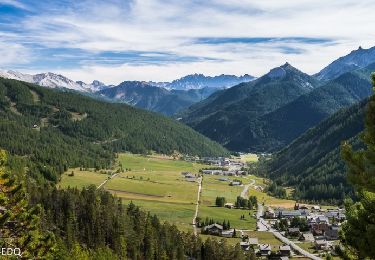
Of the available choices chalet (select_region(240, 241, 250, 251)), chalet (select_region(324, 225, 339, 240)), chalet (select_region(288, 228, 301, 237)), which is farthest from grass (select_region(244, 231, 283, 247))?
chalet (select_region(324, 225, 339, 240))

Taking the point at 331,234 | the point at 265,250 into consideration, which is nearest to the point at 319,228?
the point at 331,234

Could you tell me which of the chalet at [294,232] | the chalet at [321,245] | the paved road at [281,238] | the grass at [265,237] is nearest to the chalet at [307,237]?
the chalet at [294,232]

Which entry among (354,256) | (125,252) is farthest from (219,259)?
(354,256)

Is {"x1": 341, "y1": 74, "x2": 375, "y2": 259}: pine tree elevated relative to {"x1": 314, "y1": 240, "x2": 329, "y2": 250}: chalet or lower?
elevated

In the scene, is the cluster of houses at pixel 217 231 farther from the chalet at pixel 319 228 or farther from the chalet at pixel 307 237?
the chalet at pixel 319 228

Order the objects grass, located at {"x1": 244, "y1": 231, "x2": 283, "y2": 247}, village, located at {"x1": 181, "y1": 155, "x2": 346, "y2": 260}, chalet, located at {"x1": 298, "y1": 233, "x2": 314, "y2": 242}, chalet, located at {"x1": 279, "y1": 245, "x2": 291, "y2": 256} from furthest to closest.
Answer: chalet, located at {"x1": 298, "y1": 233, "x2": 314, "y2": 242}
grass, located at {"x1": 244, "y1": 231, "x2": 283, "y2": 247}
village, located at {"x1": 181, "y1": 155, "x2": 346, "y2": 260}
chalet, located at {"x1": 279, "y1": 245, "x2": 291, "y2": 256}

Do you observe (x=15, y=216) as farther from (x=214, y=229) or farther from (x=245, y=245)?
(x=214, y=229)

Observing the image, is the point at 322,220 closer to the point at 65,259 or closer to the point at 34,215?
the point at 65,259

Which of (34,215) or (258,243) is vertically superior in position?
(34,215)

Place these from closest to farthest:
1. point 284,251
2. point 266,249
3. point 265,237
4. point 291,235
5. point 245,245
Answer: point 284,251, point 266,249, point 245,245, point 265,237, point 291,235

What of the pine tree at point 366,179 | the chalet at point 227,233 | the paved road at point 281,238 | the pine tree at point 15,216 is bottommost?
the paved road at point 281,238

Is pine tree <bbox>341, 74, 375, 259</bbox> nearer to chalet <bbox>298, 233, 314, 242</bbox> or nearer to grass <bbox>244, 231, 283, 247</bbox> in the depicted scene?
grass <bbox>244, 231, 283, 247</bbox>
